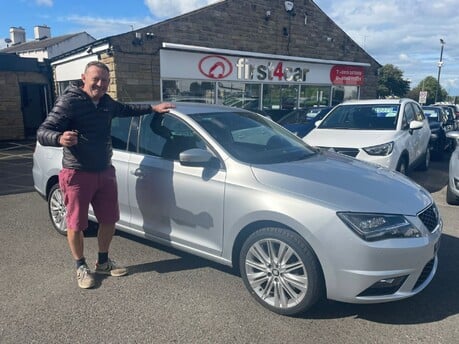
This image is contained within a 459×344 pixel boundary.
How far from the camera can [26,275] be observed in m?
3.61

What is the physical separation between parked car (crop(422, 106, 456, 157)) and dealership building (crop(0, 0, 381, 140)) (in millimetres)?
5242

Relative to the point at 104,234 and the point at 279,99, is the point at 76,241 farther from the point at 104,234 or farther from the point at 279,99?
the point at 279,99

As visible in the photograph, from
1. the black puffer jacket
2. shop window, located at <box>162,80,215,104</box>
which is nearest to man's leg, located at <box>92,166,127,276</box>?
the black puffer jacket

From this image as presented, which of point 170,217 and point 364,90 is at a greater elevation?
point 364,90

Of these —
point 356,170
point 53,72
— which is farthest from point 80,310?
point 53,72

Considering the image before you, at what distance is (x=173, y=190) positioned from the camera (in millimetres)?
3461

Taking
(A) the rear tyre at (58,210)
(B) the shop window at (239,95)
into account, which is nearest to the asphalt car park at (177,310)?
(A) the rear tyre at (58,210)

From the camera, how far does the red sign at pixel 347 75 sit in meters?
17.8

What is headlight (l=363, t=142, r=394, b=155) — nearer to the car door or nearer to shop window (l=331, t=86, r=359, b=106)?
the car door

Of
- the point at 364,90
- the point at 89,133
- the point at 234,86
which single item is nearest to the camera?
the point at 89,133

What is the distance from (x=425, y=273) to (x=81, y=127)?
294 cm

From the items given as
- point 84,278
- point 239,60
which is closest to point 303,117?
point 239,60

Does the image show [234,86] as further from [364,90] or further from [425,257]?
[425,257]

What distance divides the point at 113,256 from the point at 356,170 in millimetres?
2566
